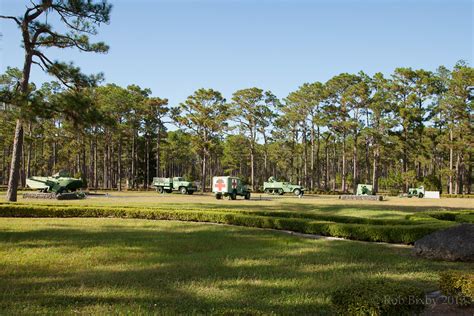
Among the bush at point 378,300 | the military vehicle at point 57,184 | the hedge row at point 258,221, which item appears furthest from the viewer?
the military vehicle at point 57,184

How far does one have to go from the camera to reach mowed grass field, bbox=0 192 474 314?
17.1ft

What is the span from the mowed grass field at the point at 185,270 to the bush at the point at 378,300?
0.96 metres

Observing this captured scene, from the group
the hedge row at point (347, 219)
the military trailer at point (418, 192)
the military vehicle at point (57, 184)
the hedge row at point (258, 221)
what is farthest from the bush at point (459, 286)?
the military trailer at point (418, 192)

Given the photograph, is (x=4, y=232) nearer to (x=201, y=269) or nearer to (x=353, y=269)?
(x=201, y=269)

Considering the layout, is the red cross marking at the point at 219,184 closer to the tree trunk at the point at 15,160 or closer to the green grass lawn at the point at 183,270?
the tree trunk at the point at 15,160

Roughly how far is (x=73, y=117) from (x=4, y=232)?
3729mm

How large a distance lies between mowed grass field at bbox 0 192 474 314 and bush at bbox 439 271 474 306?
1.10m

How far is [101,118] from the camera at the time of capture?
40.1 feet

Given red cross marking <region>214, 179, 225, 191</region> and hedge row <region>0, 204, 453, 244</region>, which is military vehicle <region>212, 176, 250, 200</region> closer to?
red cross marking <region>214, 179, 225, 191</region>

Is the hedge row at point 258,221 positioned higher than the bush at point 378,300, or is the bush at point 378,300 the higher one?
the bush at point 378,300

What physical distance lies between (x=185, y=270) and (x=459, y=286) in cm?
428

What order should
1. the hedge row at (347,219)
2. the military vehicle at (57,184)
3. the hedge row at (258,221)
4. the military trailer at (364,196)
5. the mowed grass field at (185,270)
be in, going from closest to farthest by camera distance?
the mowed grass field at (185,270) < the hedge row at (258,221) < the hedge row at (347,219) < the military vehicle at (57,184) < the military trailer at (364,196)

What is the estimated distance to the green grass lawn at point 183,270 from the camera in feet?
17.1

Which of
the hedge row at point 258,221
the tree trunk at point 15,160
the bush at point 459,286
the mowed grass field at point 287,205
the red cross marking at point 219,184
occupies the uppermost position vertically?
the tree trunk at point 15,160
